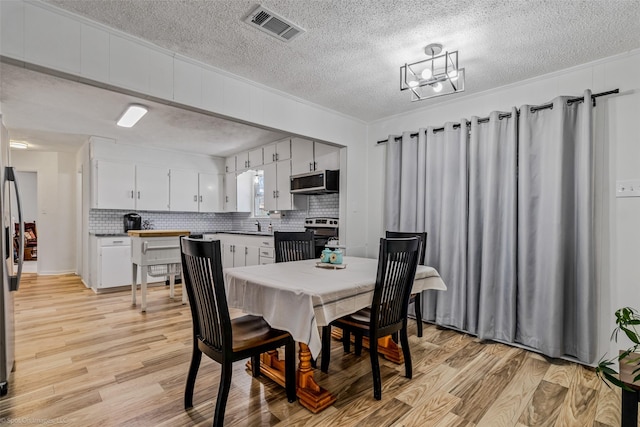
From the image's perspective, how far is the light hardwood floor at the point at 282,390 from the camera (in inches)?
74.0

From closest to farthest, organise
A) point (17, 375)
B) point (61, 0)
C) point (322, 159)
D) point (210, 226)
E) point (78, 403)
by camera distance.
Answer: point (61, 0) → point (78, 403) → point (17, 375) → point (322, 159) → point (210, 226)

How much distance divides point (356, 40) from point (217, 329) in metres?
2.04

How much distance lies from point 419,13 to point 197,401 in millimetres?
2691

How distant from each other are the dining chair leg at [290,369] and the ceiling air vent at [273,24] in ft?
6.37

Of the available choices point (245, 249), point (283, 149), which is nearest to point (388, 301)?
point (283, 149)

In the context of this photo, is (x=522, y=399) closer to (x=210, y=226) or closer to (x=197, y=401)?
(x=197, y=401)

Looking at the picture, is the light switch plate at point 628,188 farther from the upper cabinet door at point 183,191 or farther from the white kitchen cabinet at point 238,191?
the upper cabinet door at point 183,191

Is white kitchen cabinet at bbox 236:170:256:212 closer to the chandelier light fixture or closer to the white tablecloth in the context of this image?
the white tablecloth

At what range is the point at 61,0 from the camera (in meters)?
1.86

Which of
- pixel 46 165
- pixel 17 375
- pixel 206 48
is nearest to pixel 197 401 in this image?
pixel 17 375

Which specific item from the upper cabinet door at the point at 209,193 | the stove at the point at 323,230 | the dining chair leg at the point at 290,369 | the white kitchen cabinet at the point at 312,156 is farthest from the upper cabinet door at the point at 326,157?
the upper cabinet door at the point at 209,193

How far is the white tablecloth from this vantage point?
5.84 feet

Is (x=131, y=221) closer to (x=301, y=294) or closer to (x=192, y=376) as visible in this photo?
(x=192, y=376)

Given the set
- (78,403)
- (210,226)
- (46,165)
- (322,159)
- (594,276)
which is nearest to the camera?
(78,403)
